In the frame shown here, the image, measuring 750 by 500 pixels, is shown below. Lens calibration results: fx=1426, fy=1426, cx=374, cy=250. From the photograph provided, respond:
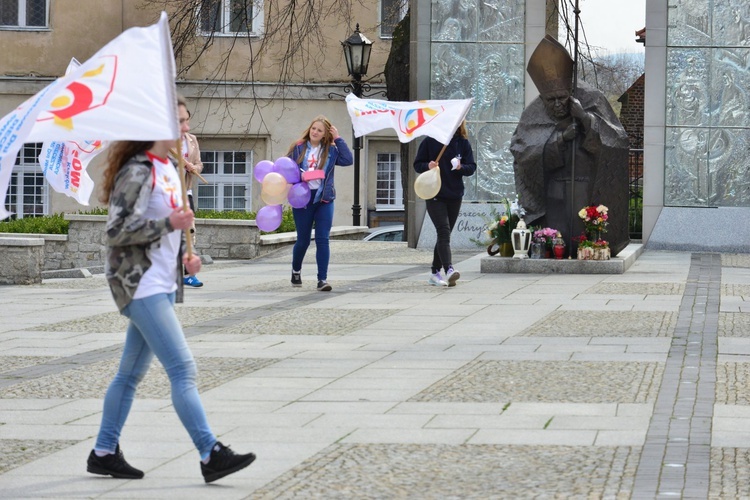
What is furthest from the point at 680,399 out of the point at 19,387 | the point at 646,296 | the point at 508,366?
the point at 646,296

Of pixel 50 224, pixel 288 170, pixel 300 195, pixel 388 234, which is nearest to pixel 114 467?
pixel 300 195

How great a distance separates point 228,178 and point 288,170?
72.6ft

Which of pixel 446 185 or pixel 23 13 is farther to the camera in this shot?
pixel 23 13

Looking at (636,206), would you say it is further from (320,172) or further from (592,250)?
(320,172)

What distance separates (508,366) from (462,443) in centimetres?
241

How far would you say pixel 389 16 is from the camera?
105 ft

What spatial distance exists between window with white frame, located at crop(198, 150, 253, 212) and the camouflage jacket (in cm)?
2986

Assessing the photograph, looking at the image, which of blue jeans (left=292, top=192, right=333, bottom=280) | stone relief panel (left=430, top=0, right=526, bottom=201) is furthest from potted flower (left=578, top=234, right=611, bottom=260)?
stone relief panel (left=430, top=0, right=526, bottom=201)

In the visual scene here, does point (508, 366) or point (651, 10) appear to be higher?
point (651, 10)

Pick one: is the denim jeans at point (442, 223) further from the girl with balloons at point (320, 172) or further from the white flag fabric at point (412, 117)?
the girl with balloons at point (320, 172)

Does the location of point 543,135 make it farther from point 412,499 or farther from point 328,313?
point 412,499

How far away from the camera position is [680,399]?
7.32 metres

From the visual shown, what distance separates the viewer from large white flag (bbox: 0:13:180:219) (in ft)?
18.2

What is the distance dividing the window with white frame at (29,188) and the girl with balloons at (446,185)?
72.1ft
